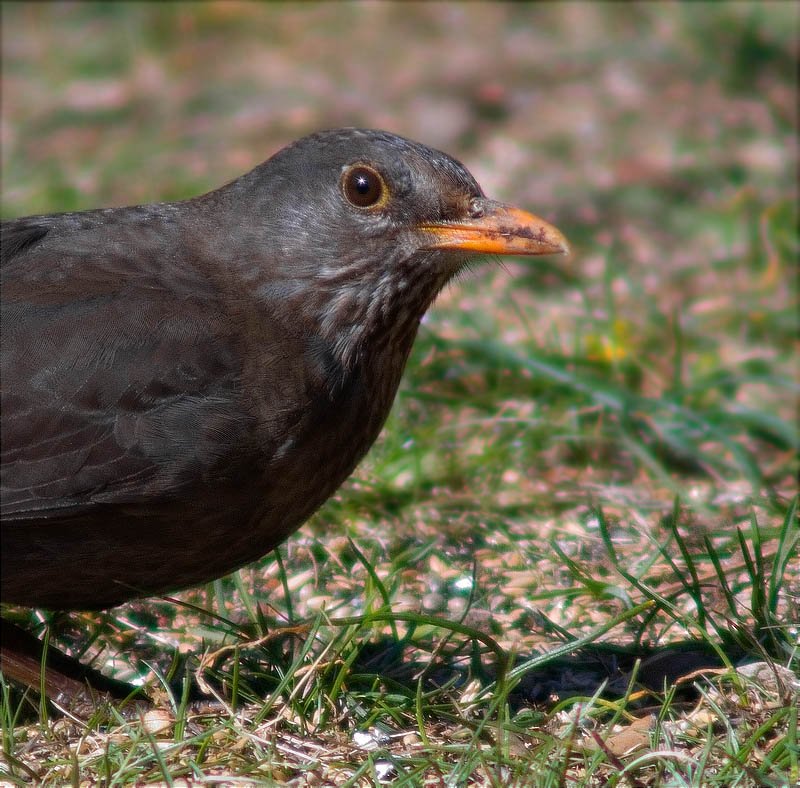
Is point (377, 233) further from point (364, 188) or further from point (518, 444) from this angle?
point (518, 444)

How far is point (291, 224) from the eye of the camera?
397cm

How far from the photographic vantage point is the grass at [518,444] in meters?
3.52

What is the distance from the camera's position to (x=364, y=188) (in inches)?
155

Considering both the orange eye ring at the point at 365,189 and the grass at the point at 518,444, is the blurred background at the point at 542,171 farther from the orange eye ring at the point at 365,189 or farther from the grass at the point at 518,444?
the orange eye ring at the point at 365,189

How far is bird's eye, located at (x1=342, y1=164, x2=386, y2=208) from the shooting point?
12.9ft

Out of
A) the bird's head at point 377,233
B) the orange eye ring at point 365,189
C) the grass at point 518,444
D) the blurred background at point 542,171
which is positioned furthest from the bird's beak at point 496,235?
the blurred background at point 542,171

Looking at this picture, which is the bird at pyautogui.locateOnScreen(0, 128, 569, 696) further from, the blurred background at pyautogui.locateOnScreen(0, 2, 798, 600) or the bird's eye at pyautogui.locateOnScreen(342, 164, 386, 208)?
the blurred background at pyautogui.locateOnScreen(0, 2, 798, 600)

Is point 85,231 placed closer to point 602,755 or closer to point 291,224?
point 291,224

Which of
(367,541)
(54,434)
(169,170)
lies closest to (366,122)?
(169,170)

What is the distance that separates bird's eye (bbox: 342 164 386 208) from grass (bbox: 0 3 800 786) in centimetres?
115

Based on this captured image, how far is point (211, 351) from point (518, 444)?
2068mm

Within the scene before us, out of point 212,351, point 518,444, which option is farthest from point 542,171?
point 212,351

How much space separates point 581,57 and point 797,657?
663 centimetres

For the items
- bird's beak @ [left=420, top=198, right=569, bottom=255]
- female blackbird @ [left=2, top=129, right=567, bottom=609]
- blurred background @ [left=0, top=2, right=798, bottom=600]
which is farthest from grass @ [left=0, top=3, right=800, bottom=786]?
bird's beak @ [left=420, top=198, right=569, bottom=255]
